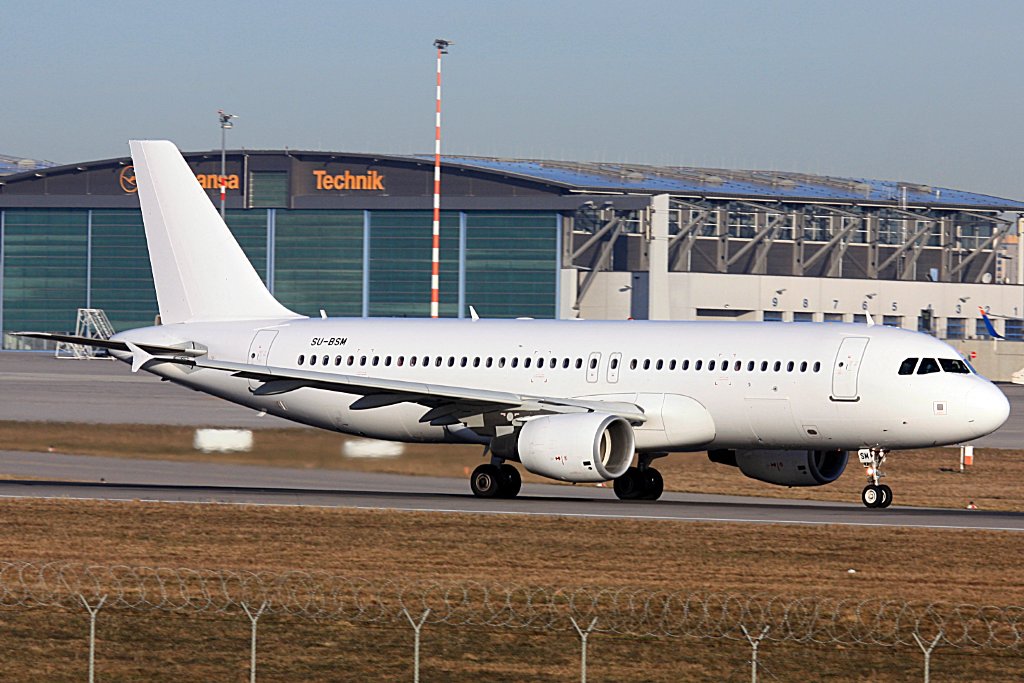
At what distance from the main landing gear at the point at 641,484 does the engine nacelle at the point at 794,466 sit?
2274 millimetres

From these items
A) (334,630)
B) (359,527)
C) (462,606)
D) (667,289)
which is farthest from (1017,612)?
(667,289)

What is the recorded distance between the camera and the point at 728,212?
116 metres

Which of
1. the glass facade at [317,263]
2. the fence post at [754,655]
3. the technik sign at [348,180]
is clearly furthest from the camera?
the technik sign at [348,180]

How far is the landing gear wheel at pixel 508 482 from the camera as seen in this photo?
137ft

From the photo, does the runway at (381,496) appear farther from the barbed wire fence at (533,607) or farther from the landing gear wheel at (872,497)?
the barbed wire fence at (533,607)

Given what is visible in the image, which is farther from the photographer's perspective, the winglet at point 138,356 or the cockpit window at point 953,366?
the winglet at point 138,356

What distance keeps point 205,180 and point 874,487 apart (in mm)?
85672

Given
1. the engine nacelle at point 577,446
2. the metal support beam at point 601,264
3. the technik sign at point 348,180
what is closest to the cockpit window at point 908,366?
the engine nacelle at point 577,446

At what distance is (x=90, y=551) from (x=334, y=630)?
29.0ft

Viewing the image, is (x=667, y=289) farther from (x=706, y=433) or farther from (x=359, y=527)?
(x=359, y=527)

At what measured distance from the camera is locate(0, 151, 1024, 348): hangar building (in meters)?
113

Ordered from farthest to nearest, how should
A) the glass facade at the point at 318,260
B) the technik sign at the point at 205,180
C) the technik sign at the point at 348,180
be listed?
1. the technik sign at the point at 205,180
2. the technik sign at the point at 348,180
3. the glass facade at the point at 318,260

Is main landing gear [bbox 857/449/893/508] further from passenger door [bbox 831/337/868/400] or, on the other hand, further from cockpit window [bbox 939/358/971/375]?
cockpit window [bbox 939/358/971/375]

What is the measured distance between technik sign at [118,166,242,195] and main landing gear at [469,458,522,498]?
260 ft
